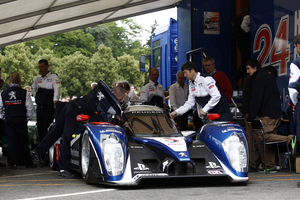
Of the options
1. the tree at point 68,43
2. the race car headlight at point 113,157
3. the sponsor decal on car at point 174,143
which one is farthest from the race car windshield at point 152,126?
the tree at point 68,43

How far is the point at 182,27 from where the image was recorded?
37.6 feet

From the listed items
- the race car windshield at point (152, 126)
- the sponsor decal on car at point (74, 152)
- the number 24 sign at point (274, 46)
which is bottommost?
the sponsor decal on car at point (74, 152)

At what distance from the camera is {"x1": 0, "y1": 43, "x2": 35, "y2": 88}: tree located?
119 ft

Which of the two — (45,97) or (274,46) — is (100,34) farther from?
(274,46)

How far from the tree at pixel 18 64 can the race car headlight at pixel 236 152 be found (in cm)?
3319

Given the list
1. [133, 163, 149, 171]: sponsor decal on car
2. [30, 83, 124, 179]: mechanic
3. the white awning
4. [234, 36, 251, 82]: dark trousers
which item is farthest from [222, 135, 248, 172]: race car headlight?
[234, 36, 251, 82]: dark trousers

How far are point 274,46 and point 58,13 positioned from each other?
5.07 m

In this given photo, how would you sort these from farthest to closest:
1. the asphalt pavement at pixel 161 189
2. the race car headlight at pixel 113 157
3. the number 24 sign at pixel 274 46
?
the number 24 sign at pixel 274 46
the race car headlight at pixel 113 157
the asphalt pavement at pixel 161 189

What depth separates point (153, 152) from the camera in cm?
563

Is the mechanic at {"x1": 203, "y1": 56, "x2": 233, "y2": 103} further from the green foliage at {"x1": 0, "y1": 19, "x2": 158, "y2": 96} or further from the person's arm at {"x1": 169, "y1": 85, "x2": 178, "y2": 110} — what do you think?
the green foliage at {"x1": 0, "y1": 19, "x2": 158, "y2": 96}

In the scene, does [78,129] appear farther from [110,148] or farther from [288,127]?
[288,127]

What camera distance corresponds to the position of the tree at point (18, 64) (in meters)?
36.2

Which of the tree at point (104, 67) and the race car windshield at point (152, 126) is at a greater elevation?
the tree at point (104, 67)

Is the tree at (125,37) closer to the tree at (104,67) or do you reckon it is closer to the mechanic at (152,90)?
the tree at (104,67)
